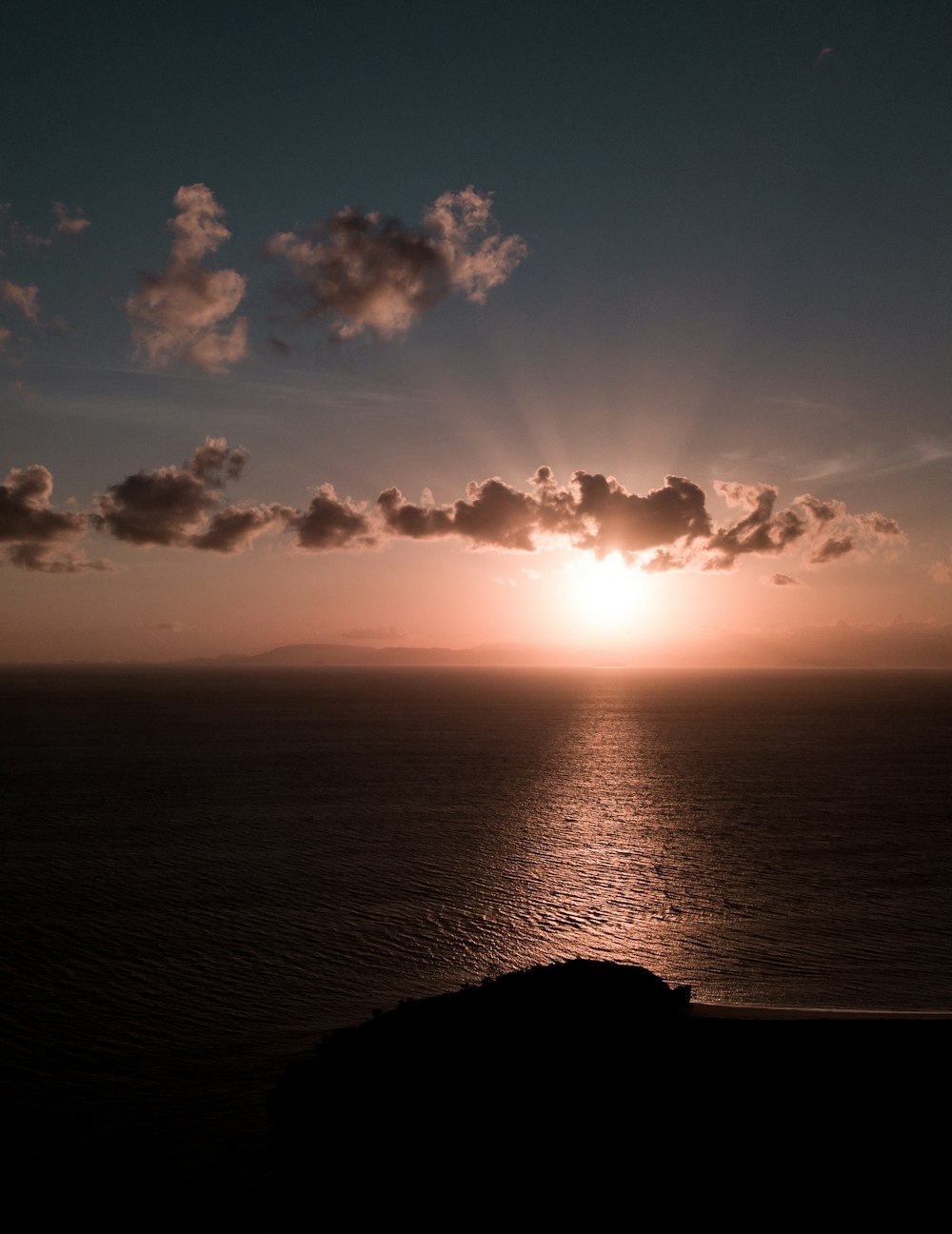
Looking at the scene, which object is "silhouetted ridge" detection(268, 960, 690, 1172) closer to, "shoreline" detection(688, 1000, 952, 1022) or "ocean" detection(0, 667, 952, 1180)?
"ocean" detection(0, 667, 952, 1180)

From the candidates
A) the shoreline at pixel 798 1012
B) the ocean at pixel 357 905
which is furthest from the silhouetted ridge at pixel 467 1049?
the shoreline at pixel 798 1012

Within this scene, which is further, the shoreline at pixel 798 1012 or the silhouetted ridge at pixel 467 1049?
the shoreline at pixel 798 1012

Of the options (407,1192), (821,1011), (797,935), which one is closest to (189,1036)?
(407,1192)

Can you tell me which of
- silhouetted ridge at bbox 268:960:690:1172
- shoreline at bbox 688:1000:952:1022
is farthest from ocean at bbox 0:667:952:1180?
silhouetted ridge at bbox 268:960:690:1172

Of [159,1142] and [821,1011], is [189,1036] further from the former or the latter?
[821,1011]

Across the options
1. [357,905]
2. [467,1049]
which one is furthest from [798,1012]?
[357,905]

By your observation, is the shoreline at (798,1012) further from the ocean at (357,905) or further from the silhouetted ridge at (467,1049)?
the silhouetted ridge at (467,1049)

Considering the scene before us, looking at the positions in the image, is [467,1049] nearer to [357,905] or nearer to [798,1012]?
[798,1012]

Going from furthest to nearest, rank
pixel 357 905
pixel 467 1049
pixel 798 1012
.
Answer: pixel 357 905 < pixel 798 1012 < pixel 467 1049

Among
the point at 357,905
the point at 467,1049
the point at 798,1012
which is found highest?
the point at 467,1049
